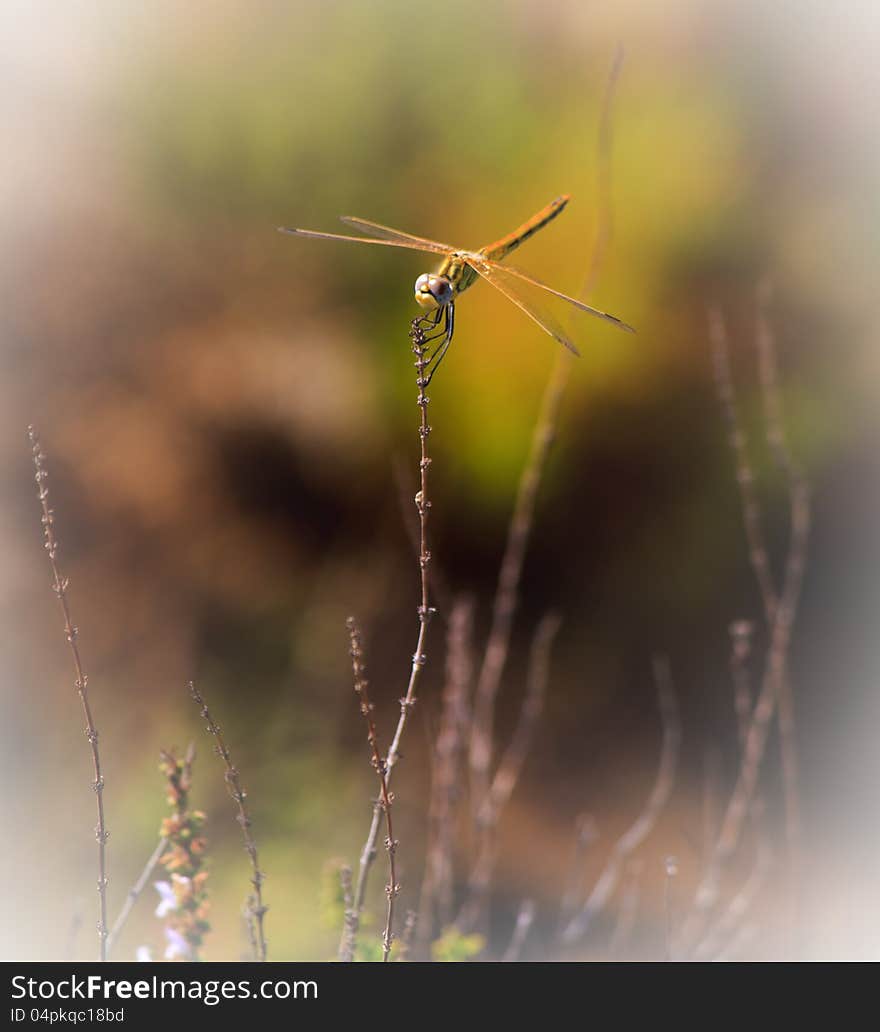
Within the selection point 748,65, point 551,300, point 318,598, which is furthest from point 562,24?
point 318,598

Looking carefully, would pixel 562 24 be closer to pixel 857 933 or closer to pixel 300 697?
pixel 300 697

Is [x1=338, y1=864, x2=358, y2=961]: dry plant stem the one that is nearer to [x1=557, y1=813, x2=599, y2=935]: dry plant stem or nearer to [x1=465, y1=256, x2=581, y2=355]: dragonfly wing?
[x1=465, y1=256, x2=581, y2=355]: dragonfly wing

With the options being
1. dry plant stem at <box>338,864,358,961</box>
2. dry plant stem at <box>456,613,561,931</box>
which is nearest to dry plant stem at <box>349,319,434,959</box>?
dry plant stem at <box>338,864,358,961</box>

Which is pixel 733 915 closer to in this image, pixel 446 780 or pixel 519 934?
pixel 519 934

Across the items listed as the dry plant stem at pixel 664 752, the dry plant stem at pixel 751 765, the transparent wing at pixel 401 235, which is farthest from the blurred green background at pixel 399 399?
the transparent wing at pixel 401 235

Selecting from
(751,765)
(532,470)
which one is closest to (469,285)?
(532,470)
